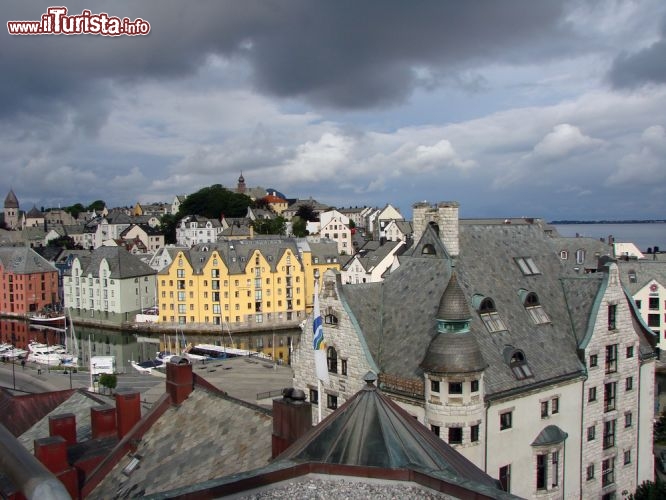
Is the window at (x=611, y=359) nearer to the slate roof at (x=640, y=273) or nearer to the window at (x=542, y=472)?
the window at (x=542, y=472)

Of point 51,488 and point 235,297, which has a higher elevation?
point 51,488

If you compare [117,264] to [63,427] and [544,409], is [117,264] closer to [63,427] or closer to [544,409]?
[63,427]

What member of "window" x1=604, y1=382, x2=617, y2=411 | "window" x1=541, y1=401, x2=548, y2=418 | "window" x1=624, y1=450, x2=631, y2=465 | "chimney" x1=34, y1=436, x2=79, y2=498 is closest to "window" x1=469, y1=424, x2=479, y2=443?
"window" x1=541, y1=401, x2=548, y2=418

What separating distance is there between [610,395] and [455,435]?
11.2m

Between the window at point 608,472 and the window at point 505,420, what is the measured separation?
8.00 meters

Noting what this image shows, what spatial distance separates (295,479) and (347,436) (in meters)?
2.15

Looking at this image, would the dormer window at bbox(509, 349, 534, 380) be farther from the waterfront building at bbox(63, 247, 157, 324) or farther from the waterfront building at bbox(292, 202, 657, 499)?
the waterfront building at bbox(63, 247, 157, 324)

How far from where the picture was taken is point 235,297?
→ 112 m

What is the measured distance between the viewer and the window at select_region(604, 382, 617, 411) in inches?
1302

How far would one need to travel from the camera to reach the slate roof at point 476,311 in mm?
29734

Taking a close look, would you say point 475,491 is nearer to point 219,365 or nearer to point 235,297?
point 219,365

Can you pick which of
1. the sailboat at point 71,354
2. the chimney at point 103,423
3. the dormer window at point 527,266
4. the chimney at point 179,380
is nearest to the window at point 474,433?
the dormer window at point 527,266

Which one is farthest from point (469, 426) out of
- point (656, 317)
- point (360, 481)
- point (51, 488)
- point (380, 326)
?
point (656, 317)

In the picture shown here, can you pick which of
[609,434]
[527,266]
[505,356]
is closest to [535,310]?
[527,266]
